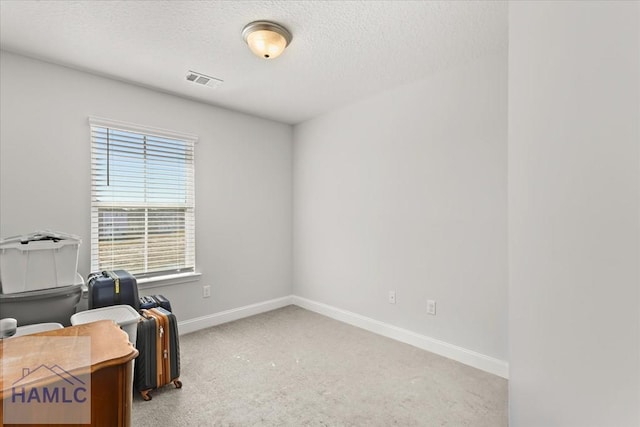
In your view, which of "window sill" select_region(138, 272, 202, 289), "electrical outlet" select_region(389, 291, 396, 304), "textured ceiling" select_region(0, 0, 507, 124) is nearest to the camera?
"textured ceiling" select_region(0, 0, 507, 124)

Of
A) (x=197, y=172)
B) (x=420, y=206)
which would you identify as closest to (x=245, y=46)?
(x=197, y=172)

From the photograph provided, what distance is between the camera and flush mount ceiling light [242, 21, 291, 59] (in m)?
2.04

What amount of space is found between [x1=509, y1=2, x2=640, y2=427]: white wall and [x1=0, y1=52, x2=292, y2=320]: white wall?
2.92 metres

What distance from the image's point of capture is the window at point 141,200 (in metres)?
2.80

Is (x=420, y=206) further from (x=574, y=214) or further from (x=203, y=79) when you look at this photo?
(x=203, y=79)

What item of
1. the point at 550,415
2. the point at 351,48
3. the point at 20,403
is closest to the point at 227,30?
the point at 351,48

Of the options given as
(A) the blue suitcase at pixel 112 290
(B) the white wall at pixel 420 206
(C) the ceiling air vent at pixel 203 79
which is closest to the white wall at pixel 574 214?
(B) the white wall at pixel 420 206

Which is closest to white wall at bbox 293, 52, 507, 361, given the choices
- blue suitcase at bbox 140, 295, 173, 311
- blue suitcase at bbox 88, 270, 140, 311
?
blue suitcase at bbox 140, 295, 173, 311

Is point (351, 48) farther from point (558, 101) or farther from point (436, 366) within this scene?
point (436, 366)

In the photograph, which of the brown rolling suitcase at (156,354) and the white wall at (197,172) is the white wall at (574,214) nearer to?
the brown rolling suitcase at (156,354)

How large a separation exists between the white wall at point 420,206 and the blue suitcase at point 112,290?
2.11 meters

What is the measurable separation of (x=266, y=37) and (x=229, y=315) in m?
2.90

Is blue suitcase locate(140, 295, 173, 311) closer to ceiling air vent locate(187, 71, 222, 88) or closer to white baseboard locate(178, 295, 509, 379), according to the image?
white baseboard locate(178, 295, 509, 379)

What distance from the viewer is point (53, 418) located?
113cm
